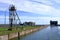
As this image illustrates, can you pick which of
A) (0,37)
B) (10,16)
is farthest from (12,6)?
(0,37)

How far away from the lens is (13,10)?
66.6m

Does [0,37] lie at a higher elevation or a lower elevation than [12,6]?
lower

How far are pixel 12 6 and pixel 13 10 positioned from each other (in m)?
1.74

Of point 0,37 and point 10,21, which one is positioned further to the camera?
point 10,21

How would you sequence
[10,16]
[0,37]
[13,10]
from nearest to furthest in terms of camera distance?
[0,37]
[13,10]
[10,16]

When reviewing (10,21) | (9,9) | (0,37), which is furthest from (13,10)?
(0,37)

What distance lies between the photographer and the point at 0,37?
33.5 meters

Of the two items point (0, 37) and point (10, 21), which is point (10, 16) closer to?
point (10, 21)

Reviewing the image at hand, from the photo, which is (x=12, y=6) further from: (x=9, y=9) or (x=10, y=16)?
(x=10, y=16)

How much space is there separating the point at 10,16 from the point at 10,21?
4.24 metres

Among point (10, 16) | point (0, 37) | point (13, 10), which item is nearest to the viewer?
point (0, 37)

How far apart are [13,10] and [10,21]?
953cm

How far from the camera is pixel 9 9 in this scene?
6669 centimetres

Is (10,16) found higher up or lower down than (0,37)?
higher up
